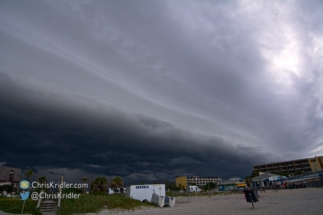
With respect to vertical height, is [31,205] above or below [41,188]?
below

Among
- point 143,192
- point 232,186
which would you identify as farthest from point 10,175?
point 232,186

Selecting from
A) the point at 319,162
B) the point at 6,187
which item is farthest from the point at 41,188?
the point at 319,162

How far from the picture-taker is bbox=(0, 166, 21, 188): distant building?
5386 cm

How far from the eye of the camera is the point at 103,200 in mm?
27984

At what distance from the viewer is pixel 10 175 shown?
57281mm

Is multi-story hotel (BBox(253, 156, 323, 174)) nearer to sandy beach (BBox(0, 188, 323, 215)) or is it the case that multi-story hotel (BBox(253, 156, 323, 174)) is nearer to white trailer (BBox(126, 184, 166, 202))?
sandy beach (BBox(0, 188, 323, 215))

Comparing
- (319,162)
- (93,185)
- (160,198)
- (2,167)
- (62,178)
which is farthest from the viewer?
(319,162)

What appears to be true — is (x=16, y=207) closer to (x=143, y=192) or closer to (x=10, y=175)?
(x=143, y=192)

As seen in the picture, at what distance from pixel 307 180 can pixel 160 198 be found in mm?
69482

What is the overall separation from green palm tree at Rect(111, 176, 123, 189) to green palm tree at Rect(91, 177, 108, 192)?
26.0ft

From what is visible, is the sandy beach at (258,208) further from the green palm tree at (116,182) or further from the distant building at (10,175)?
the distant building at (10,175)

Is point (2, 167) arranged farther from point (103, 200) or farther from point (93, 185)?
point (103, 200)

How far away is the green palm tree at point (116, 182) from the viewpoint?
5517 centimetres

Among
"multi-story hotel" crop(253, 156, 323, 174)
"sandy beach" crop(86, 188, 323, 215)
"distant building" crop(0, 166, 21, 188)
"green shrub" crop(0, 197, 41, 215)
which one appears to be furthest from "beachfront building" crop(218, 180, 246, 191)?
"green shrub" crop(0, 197, 41, 215)
